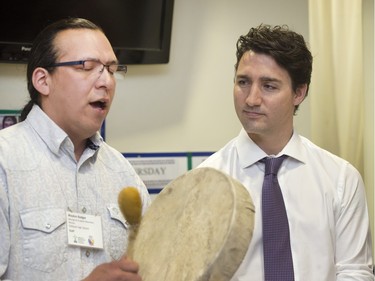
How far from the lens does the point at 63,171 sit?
66.2 inches

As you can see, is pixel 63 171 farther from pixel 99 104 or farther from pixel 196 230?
pixel 196 230

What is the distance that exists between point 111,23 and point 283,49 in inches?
42.4

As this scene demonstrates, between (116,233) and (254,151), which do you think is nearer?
(116,233)

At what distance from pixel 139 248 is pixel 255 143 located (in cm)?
81

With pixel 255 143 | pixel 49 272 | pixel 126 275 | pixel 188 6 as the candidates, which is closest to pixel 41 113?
pixel 49 272

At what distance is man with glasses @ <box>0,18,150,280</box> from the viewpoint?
1.55m

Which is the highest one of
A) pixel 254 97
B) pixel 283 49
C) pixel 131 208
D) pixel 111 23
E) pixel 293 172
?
pixel 111 23

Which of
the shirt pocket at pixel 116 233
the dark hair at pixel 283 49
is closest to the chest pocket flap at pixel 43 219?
the shirt pocket at pixel 116 233

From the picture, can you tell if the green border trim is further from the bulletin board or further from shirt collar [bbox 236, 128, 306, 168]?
shirt collar [bbox 236, 128, 306, 168]

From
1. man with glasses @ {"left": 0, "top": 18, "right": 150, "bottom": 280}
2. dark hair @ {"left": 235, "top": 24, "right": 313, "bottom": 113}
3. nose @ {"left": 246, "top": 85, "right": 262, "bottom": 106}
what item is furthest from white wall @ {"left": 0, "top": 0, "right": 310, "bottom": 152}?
man with glasses @ {"left": 0, "top": 18, "right": 150, "bottom": 280}

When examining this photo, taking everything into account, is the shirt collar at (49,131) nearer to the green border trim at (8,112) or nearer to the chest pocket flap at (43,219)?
the chest pocket flap at (43,219)

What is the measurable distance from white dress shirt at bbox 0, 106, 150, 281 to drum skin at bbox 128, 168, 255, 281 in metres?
0.23

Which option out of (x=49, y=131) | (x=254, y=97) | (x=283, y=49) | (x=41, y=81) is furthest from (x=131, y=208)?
(x=283, y=49)

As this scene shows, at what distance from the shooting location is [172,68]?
312 cm
